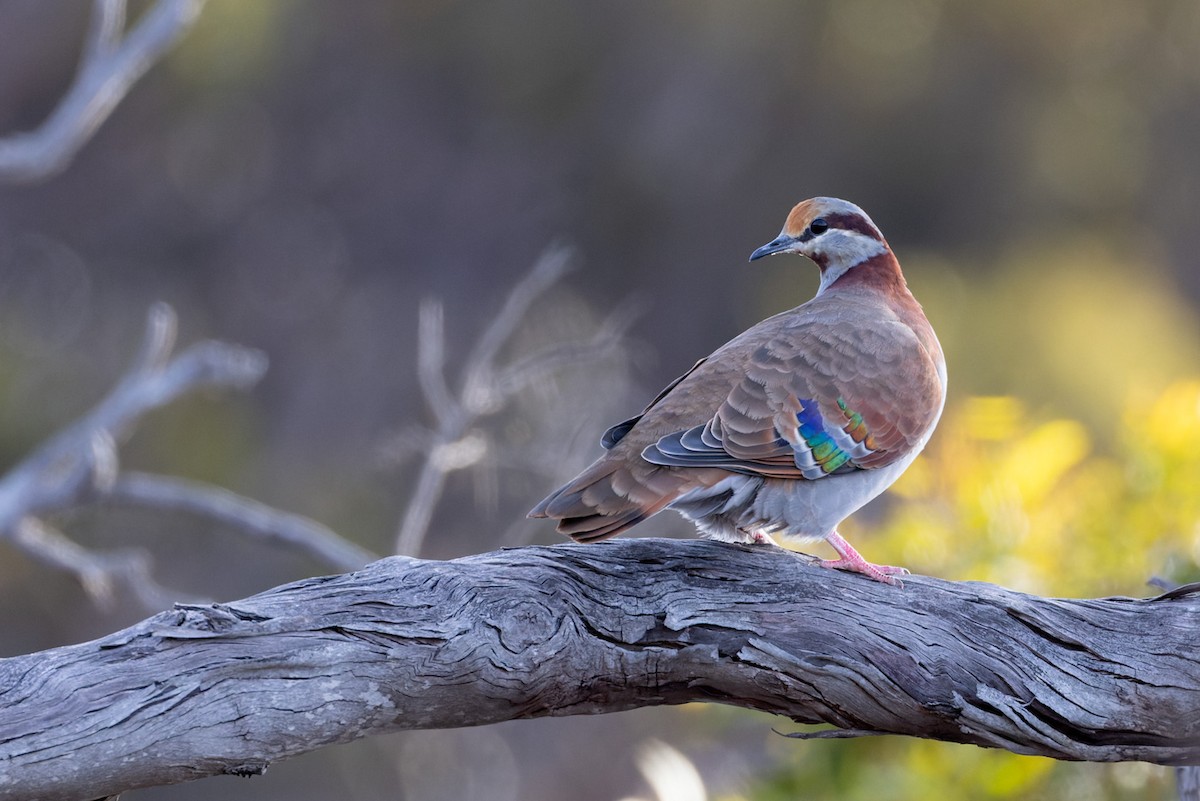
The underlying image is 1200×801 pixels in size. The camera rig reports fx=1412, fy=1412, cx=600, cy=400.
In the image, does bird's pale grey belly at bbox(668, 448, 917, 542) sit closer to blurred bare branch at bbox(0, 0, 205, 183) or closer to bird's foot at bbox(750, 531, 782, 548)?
bird's foot at bbox(750, 531, 782, 548)

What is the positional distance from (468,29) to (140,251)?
13.9 ft

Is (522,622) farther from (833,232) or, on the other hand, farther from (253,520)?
(253,520)

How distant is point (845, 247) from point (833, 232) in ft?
0.19

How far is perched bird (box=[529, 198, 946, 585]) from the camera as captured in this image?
306 cm

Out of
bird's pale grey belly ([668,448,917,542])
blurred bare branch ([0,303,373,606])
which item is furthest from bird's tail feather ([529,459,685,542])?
blurred bare branch ([0,303,373,606])

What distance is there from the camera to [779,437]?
3236mm

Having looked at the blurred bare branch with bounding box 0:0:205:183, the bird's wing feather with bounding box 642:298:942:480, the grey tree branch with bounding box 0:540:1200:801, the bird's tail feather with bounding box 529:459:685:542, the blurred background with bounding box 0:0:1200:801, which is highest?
the blurred background with bounding box 0:0:1200:801

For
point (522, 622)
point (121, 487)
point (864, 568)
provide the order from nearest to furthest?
point (522, 622) < point (864, 568) < point (121, 487)

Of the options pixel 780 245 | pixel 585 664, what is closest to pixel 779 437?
pixel 585 664

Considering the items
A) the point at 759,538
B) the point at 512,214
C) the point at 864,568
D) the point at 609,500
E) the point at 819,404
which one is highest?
the point at 512,214

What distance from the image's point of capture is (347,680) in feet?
8.55

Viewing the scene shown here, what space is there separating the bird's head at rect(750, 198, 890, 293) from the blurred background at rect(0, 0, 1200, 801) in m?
6.46

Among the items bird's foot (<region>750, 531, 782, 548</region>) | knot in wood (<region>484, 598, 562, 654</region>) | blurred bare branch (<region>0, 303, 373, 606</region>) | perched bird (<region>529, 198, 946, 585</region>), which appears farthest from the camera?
blurred bare branch (<region>0, 303, 373, 606</region>)

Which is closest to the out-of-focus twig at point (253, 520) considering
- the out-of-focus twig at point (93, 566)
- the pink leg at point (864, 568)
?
the out-of-focus twig at point (93, 566)
